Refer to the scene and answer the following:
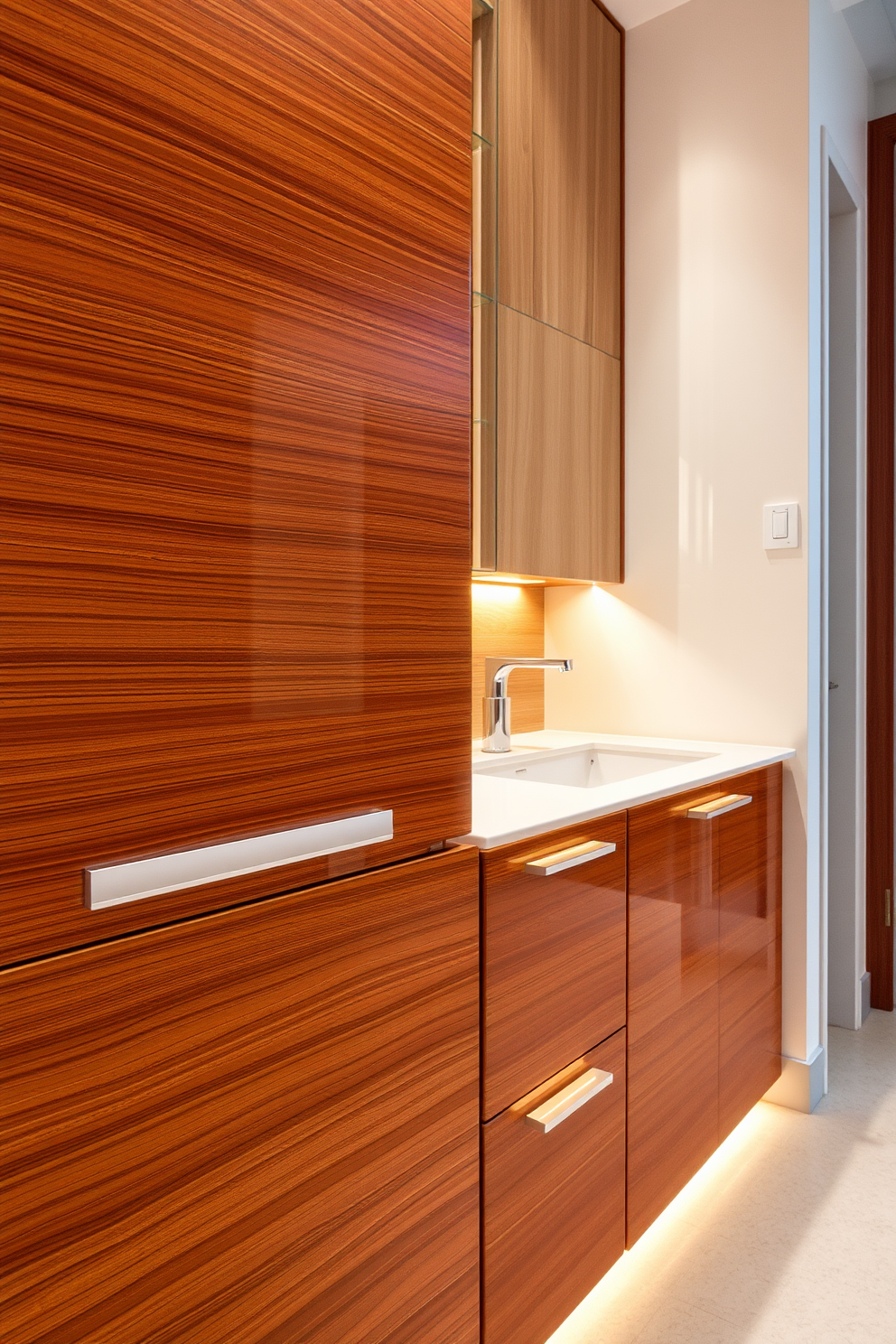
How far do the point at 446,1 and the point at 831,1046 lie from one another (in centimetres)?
243

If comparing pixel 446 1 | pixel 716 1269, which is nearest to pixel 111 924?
pixel 446 1

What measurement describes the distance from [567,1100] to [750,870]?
2.66 ft

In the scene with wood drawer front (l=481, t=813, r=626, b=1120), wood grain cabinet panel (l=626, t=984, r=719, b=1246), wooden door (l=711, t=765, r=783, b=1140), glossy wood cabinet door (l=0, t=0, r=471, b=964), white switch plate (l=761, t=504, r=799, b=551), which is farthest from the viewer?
white switch plate (l=761, t=504, r=799, b=551)

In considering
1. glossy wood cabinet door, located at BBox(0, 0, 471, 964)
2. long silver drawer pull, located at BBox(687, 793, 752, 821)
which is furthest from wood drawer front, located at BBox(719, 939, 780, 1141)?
glossy wood cabinet door, located at BBox(0, 0, 471, 964)

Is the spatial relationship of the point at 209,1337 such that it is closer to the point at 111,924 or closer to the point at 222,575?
the point at 111,924

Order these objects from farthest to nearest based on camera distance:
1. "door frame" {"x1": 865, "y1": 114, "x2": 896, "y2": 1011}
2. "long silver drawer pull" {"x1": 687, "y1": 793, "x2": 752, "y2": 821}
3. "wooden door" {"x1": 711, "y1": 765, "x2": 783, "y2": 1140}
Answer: "door frame" {"x1": 865, "y1": 114, "x2": 896, "y2": 1011}, "wooden door" {"x1": 711, "y1": 765, "x2": 783, "y2": 1140}, "long silver drawer pull" {"x1": 687, "y1": 793, "x2": 752, "y2": 821}

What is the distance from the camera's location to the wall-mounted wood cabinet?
5.55ft

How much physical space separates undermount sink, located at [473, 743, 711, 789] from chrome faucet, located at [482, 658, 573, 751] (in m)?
0.07

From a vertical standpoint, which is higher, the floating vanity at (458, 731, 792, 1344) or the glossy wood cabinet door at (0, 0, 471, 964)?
the glossy wood cabinet door at (0, 0, 471, 964)

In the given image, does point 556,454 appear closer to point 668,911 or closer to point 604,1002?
point 668,911

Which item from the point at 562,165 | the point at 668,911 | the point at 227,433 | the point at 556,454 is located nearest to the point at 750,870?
the point at 668,911

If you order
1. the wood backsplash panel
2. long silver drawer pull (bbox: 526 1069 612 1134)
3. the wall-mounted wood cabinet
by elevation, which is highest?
the wall-mounted wood cabinet

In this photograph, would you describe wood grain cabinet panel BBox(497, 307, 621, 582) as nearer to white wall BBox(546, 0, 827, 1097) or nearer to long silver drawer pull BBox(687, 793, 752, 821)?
white wall BBox(546, 0, 827, 1097)

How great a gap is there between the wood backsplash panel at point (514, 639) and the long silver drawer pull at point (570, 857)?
818mm
